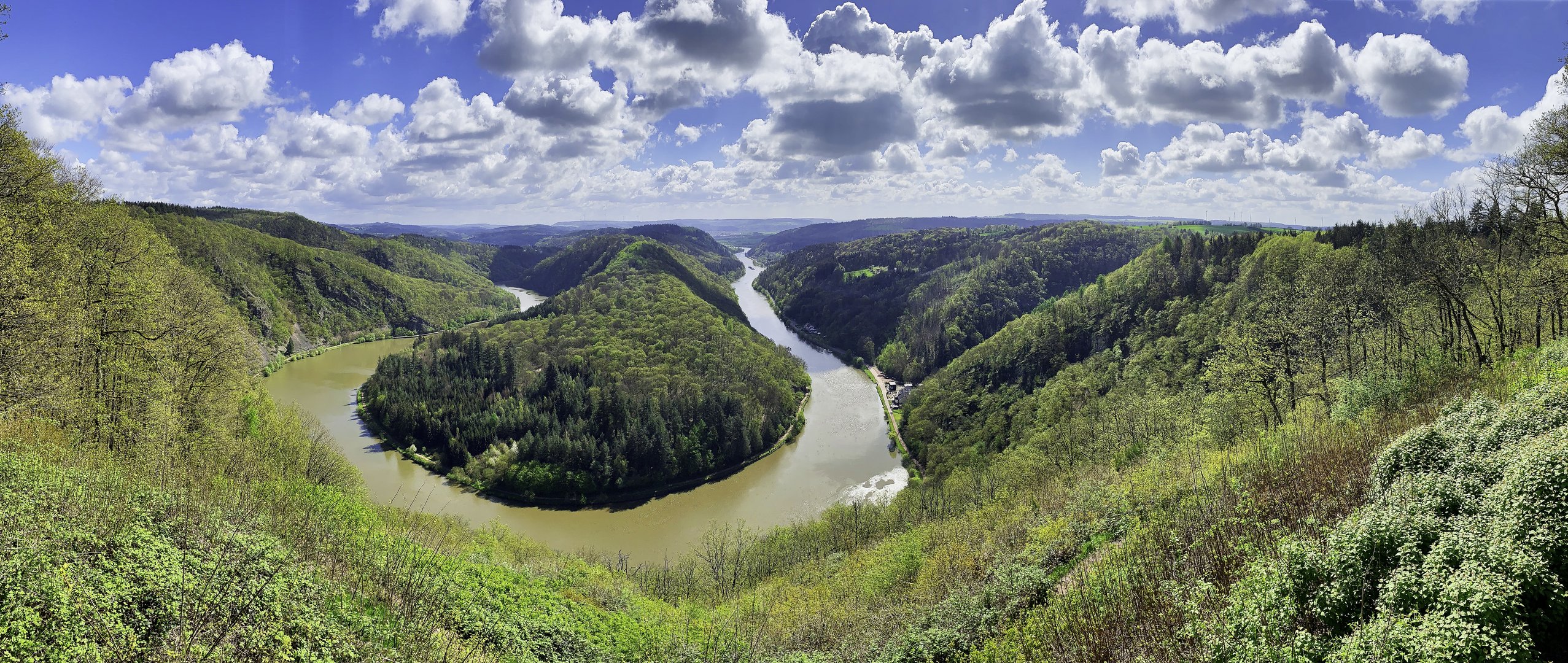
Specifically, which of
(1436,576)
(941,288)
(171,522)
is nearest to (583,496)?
(171,522)

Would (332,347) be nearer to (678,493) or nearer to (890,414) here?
(678,493)

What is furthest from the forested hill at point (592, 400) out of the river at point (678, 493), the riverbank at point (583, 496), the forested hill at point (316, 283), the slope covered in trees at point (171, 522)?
the forested hill at point (316, 283)

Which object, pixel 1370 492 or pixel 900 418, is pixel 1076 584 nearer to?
pixel 1370 492

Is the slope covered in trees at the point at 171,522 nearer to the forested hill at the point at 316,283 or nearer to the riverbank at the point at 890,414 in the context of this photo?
the riverbank at the point at 890,414

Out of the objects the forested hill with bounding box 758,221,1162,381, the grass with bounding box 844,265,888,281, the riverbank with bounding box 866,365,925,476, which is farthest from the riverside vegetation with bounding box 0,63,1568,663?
the grass with bounding box 844,265,888,281

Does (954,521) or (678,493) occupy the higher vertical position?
(954,521)
